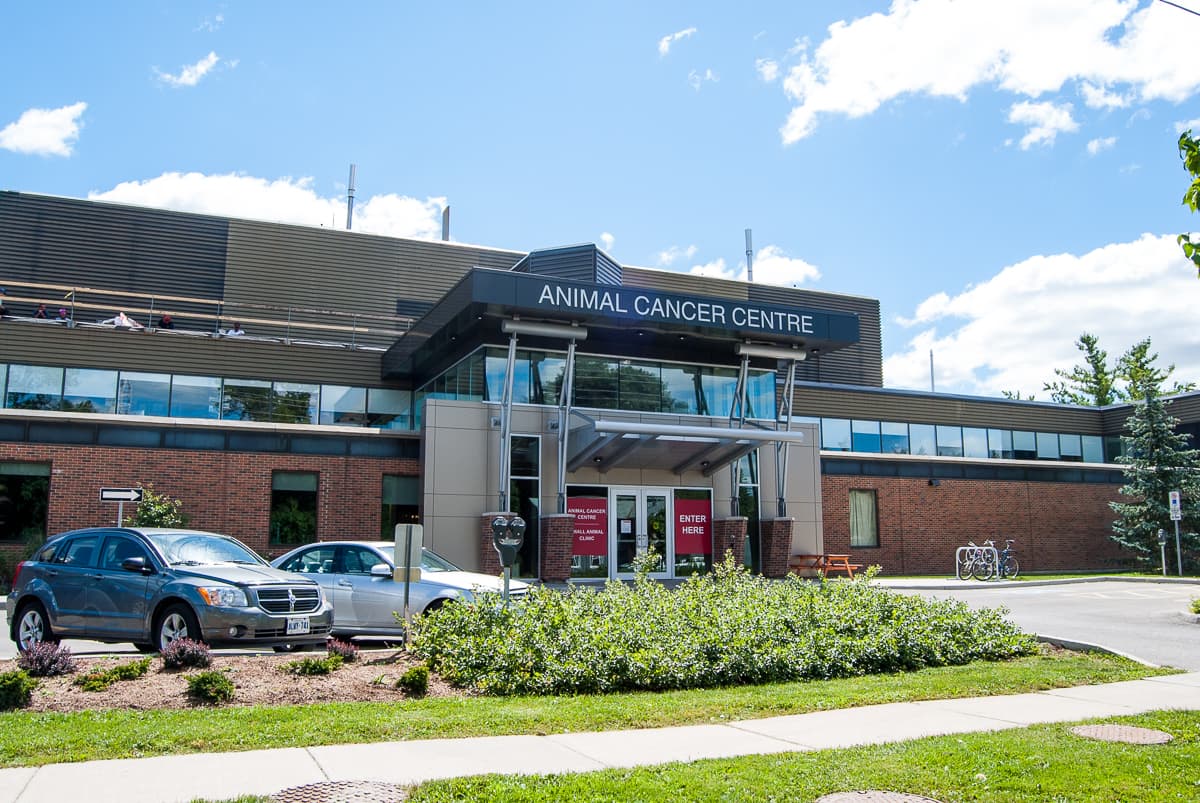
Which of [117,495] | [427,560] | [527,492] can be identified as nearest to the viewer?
[427,560]

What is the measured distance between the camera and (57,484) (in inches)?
857

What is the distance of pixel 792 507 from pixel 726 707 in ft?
61.9

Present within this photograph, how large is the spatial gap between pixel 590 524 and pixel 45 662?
51.3 feet

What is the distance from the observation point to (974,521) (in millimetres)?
32594

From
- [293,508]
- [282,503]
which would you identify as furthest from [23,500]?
[293,508]

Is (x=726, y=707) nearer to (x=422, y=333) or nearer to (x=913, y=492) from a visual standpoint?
(x=422, y=333)

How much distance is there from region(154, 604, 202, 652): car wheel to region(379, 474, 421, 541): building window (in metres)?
12.8

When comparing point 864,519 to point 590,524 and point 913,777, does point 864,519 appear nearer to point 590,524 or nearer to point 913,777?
point 590,524

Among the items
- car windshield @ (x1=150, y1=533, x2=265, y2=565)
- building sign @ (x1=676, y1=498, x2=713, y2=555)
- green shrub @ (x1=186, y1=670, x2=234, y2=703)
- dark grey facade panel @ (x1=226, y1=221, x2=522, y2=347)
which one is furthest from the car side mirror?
dark grey facade panel @ (x1=226, y1=221, x2=522, y2=347)

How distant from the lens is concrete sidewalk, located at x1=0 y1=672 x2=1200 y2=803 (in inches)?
228

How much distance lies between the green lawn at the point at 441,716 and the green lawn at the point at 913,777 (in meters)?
1.67

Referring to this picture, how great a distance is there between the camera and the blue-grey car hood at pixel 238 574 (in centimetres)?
1121

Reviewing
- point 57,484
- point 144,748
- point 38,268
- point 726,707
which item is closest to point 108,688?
point 144,748

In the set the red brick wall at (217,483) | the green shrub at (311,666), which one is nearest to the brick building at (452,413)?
the red brick wall at (217,483)
